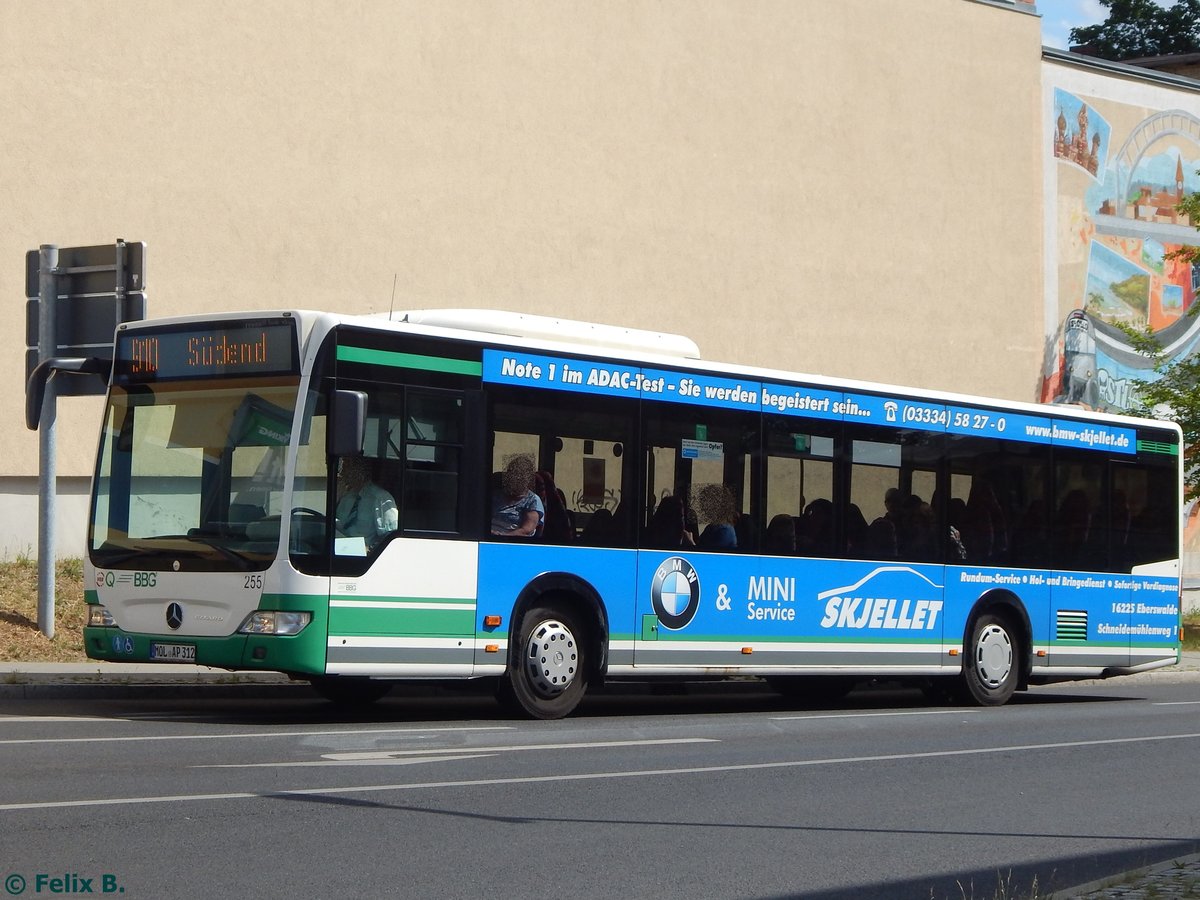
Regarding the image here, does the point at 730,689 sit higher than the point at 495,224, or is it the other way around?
the point at 495,224

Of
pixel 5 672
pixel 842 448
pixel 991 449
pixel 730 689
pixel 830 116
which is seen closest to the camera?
pixel 5 672

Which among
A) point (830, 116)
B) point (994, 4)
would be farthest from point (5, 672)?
point (994, 4)

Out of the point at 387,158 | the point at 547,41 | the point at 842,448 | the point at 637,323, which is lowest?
the point at 842,448

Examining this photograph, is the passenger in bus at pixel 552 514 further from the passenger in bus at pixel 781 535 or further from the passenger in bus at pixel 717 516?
the passenger in bus at pixel 781 535

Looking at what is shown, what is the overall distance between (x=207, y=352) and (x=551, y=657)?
3562 mm

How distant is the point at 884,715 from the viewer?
53.5 feet

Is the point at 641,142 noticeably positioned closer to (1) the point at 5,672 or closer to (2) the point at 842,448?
(2) the point at 842,448

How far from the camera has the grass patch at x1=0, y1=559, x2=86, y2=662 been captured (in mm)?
17156

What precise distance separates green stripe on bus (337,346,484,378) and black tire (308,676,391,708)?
2.85 metres

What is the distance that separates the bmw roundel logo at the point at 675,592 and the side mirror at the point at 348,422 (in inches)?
135

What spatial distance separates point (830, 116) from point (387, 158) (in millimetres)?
11134

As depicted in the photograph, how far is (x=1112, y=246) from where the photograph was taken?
39.5 m

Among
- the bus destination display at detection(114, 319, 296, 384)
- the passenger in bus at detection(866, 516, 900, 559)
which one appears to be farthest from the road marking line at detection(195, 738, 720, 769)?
the passenger in bus at detection(866, 516, 900, 559)

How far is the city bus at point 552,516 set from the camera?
12.3m
